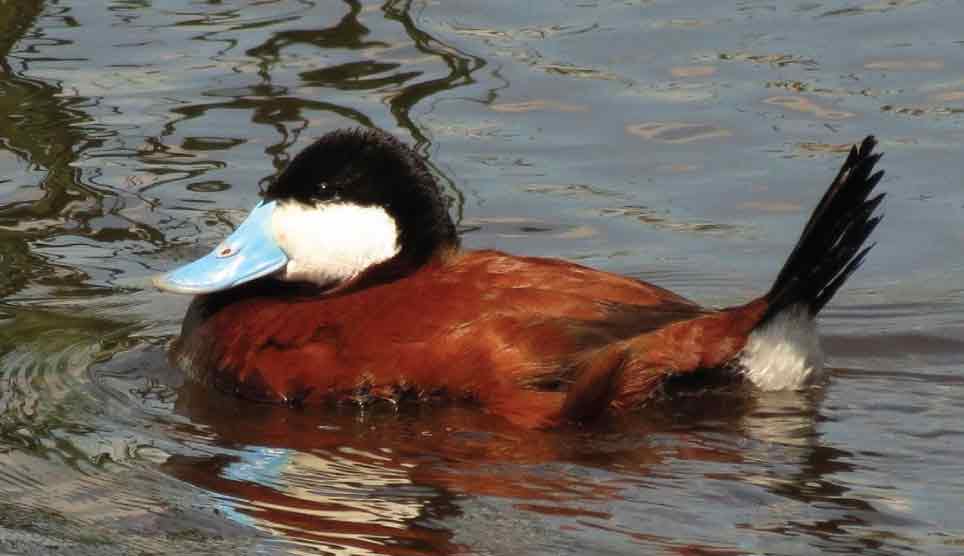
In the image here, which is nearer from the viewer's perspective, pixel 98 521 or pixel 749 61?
pixel 98 521

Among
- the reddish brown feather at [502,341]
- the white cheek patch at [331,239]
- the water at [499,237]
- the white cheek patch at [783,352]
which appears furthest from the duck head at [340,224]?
the white cheek patch at [783,352]

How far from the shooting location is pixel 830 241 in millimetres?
5012

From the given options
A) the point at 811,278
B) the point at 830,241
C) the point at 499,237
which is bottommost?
the point at 499,237

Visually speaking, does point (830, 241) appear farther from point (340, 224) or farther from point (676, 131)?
point (676, 131)

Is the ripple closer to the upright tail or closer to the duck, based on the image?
→ the duck

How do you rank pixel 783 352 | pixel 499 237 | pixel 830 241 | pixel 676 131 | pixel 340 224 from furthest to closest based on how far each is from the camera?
pixel 676 131 < pixel 499 237 < pixel 340 224 < pixel 783 352 < pixel 830 241

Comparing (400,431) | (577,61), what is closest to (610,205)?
(577,61)

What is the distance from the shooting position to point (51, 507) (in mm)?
4531

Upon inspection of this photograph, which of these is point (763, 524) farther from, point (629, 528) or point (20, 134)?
point (20, 134)

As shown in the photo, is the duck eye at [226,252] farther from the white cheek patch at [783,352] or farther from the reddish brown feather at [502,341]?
the white cheek patch at [783,352]

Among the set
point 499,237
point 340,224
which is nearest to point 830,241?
point 340,224

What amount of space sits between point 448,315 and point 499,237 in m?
1.64

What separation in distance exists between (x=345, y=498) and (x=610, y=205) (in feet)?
8.06

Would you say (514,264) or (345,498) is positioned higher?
(514,264)
